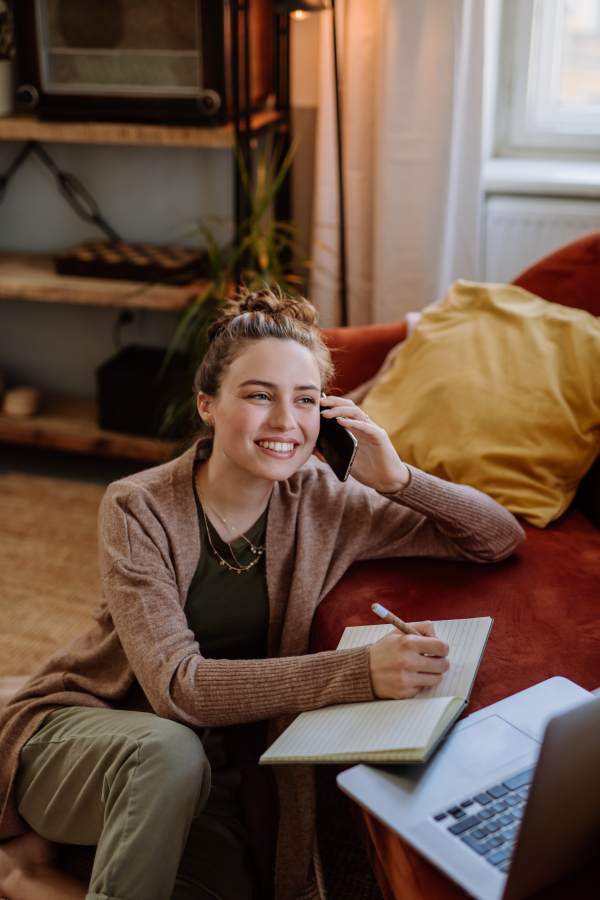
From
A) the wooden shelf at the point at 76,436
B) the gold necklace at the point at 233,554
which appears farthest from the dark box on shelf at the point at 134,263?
the gold necklace at the point at 233,554

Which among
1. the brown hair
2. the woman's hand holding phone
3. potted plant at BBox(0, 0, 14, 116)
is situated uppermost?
potted plant at BBox(0, 0, 14, 116)

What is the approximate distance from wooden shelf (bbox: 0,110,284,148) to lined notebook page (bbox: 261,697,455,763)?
165 centimetres

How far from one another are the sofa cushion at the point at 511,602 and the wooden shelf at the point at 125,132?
4.41ft

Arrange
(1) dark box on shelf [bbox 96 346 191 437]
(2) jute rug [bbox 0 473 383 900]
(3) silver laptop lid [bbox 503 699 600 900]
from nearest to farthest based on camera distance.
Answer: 1. (3) silver laptop lid [bbox 503 699 600 900]
2. (2) jute rug [bbox 0 473 383 900]
3. (1) dark box on shelf [bbox 96 346 191 437]

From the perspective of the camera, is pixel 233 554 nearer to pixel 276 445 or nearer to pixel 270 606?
pixel 270 606

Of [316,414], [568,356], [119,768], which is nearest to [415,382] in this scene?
[568,356]

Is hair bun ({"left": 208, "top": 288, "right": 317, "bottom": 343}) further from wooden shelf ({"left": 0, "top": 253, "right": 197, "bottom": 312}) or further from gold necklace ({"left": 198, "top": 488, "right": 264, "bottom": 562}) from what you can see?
wooden shelf ({"left": 0, "top": 253, "right": 197, "bottom": 312})

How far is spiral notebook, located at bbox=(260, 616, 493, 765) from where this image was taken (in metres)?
0.80

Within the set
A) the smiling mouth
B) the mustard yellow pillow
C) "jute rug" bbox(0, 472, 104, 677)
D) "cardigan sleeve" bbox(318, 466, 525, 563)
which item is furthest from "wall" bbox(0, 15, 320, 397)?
the smiling mouth

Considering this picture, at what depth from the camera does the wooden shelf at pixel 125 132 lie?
214 cm

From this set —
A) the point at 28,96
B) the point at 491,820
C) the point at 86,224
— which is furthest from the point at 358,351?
the point at 86,224

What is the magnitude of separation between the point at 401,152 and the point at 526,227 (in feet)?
1.38

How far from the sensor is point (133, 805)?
0.93 meters

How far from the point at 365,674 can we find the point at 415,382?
2.43 feet
